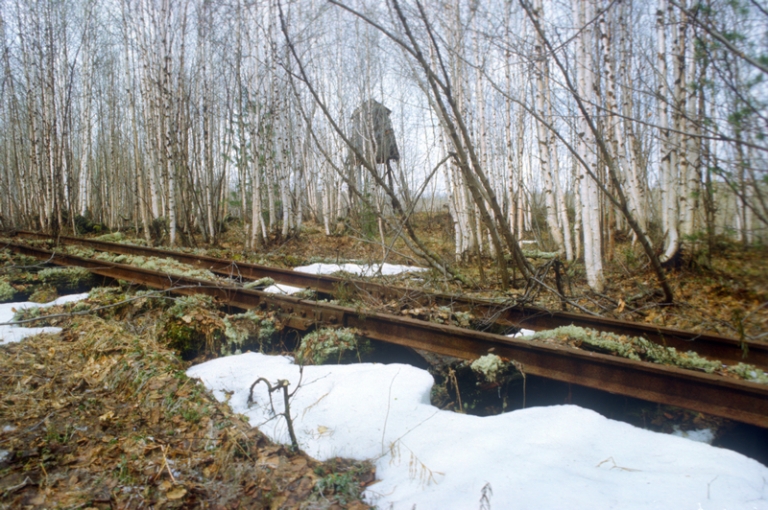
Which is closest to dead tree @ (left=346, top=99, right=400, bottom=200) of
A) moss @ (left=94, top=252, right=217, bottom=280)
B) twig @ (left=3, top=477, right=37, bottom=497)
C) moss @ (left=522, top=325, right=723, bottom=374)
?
moss @ (left=94, top=252, right=217, bottom=280)

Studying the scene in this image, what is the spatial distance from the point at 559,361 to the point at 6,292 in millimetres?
6852

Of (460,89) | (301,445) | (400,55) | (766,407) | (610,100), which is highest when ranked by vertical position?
(400,55)

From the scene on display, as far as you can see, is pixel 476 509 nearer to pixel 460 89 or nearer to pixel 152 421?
pixel 152 421

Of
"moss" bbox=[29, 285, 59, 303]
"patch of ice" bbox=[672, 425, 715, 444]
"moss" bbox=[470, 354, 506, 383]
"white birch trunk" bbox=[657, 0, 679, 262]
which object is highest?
"white birch trunk" bbox=[657, 0, 679, 262]

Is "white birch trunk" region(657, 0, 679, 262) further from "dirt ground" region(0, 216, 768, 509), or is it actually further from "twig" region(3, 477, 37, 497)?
"twig" region(3, 477, 37, 497)

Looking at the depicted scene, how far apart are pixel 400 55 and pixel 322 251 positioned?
8.05 m

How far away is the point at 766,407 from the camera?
2.38m

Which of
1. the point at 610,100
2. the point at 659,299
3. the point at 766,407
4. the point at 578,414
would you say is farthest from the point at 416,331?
the point at 610,100

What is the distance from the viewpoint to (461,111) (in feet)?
40.7

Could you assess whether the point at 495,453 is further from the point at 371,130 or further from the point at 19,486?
the point at 371,130

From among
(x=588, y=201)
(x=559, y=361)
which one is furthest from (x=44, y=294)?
(x=588, y=201)

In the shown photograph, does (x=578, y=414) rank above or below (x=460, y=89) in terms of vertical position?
below

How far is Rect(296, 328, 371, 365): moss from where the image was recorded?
12.4 ft

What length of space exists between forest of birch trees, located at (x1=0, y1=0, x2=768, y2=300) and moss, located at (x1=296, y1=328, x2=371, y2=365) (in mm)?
1719
